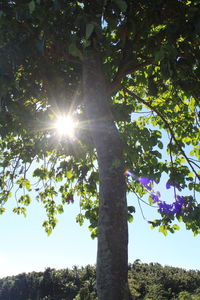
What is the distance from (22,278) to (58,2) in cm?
4686

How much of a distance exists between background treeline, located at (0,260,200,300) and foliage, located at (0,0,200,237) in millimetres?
15072

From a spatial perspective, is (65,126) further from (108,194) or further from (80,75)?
(108,194)

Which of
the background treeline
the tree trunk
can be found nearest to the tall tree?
the tree trunk

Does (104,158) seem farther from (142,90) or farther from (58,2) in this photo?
(142,90)

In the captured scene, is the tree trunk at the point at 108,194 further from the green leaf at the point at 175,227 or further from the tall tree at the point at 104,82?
the green leaf at the point at 175,227

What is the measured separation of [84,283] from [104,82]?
1222 inches

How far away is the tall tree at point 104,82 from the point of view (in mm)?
3770

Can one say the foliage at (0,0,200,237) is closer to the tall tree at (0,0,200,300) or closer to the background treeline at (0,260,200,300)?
the tall tree at (0,0,200,300)

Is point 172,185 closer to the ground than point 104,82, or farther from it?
closer to the ground

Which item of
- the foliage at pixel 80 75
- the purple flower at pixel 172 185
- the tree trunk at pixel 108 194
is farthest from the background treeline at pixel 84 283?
the tree trunk at pixel 108 194

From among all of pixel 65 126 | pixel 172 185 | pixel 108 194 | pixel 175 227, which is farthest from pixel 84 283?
pixel 108 194

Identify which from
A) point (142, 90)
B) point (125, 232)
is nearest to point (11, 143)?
point (142, 90)

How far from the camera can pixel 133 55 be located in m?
5.88

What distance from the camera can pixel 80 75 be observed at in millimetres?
6211
